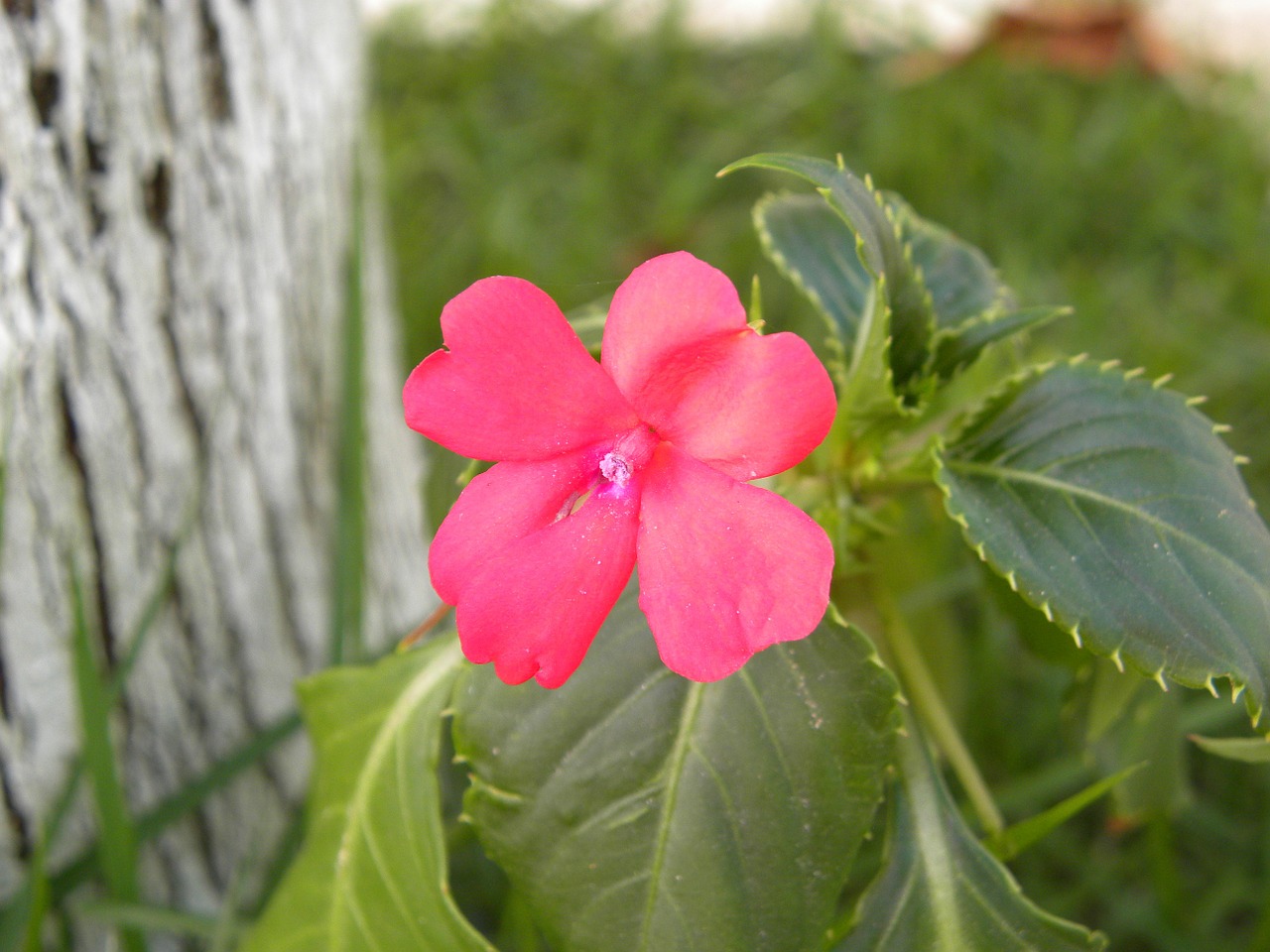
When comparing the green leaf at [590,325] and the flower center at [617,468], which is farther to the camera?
the green leaf at [590,325]

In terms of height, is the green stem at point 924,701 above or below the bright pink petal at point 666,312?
below

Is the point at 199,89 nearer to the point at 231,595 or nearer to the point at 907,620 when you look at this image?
the point at 231,595

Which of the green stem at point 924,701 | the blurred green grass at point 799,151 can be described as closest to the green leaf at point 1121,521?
the green stem at point 924,701

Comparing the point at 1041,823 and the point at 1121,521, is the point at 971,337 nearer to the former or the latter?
the point at 1121,521

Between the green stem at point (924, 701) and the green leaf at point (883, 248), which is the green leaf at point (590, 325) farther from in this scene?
the green stem at point (924, 701)

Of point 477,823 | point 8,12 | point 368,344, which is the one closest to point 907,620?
point 477,823

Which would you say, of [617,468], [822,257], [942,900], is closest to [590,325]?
[822,257]

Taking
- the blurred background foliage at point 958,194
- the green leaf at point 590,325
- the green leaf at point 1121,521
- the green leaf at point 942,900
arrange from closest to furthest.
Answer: the green leaf at point 1121,521 < the green leaf at point 942,900 < the green leaf at point 590,325 < the blurred background foliage at point 958,194
